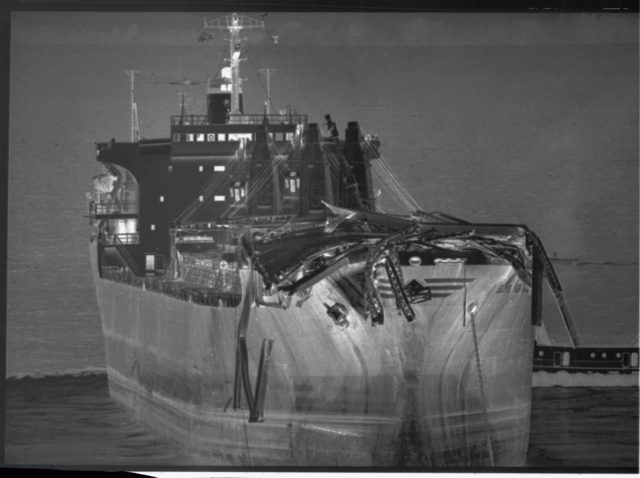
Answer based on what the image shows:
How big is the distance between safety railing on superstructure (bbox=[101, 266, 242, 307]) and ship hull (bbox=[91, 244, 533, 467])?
5 cm

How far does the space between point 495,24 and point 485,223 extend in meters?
1.20

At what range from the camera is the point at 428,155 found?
750 centimetres

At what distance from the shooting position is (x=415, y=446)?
278 inches

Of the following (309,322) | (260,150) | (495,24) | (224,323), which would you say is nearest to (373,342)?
(309,322)

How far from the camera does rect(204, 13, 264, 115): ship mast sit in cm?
751

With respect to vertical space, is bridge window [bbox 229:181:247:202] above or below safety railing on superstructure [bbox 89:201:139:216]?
above

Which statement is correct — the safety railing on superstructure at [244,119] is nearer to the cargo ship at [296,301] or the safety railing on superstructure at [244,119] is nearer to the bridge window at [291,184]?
the cargo ship at [296,301]

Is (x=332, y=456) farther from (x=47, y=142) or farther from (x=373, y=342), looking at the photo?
(x=47, y=142)

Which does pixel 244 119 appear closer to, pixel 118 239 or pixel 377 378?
pixel 118 239

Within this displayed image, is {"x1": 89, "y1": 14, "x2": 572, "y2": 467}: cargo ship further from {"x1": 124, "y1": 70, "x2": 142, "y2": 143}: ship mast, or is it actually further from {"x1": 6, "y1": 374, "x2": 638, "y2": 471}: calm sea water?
{"x1": 6, "y1": 374, "x2": 638, "y2": 471}: calm sea water

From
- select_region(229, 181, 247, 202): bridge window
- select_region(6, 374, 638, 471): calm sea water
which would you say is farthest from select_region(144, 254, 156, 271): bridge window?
select_region(6, 374, 638, 471): calm sea water

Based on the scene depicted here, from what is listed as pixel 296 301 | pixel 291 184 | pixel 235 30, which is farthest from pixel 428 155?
pixel 235 30

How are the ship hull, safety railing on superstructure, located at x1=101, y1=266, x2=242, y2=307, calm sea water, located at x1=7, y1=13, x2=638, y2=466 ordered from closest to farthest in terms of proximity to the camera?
the ship hull
safety railing on superstructure, located at x1=101, y1=266, x2=242, y2=307
calm sea water, located at x1=7, y1=13, x2=638, y2=466

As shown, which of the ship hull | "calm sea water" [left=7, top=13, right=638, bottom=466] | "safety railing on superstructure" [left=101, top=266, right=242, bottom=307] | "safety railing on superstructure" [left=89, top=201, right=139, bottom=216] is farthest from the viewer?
"safety railing on superstructure" [left=89, top=201, right=139, bottom=216]
